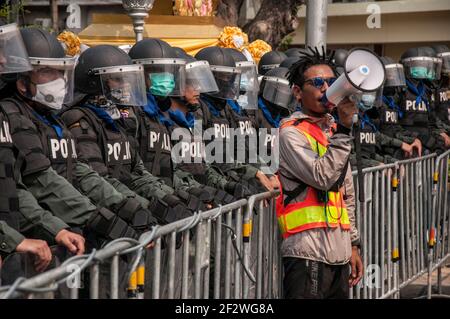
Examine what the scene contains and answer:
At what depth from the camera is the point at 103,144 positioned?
5.41m

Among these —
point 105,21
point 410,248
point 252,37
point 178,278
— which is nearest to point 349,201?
point 178,278

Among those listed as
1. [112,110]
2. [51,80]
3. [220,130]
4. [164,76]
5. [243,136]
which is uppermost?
[51,80]

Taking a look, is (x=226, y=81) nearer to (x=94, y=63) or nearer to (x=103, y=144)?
(x=94, y=63)

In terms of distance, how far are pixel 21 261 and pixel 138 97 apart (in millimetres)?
1793

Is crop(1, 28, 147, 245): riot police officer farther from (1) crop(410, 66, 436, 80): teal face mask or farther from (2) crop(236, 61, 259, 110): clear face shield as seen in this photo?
(1) crop(410, 66, 436, 80): teal face mask

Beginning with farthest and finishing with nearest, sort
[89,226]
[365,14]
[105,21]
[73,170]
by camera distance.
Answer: [365,14], [105,21], [73,170], [89,226]

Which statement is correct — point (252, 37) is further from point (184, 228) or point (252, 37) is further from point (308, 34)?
point (184, 228)

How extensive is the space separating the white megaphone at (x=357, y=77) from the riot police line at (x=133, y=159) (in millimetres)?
127

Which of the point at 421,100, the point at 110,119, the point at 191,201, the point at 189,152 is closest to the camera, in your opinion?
the point at 191,201

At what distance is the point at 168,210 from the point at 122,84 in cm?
104

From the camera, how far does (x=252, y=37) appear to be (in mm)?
15070

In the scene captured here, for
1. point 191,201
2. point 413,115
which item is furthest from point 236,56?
point 413,115

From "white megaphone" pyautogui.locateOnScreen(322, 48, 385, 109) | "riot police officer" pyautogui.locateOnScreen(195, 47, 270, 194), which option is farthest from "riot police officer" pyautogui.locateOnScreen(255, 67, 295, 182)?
"white megaphone" pyautogui.locateOnScreen(322, 48, 385, 109)
